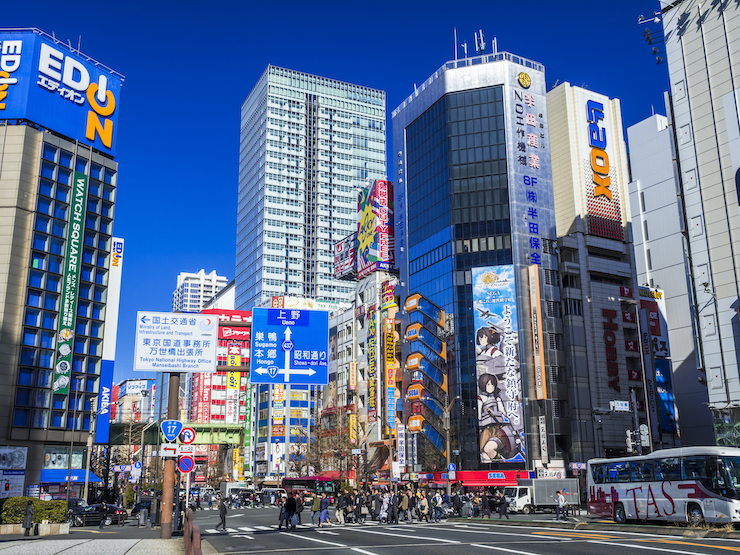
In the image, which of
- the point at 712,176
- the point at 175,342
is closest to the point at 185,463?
the point at 175,342

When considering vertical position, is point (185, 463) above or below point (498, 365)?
below

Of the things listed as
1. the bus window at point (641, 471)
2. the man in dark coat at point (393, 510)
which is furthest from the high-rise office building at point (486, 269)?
the bus window at point (641, 471)

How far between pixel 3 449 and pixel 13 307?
12502 millimetres

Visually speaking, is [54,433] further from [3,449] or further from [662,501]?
[662,501]

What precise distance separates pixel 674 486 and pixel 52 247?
58610 millimetres

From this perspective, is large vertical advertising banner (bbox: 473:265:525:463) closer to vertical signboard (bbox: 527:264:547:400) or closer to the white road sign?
vertical signboard (bbox: 527:264:547:400)

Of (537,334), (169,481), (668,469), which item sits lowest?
(169,481)

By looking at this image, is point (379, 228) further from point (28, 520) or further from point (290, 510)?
point (28, 520)

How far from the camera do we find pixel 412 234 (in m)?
91.4

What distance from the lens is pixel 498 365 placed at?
75688 mm

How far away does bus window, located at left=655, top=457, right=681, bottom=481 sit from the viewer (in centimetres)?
2931

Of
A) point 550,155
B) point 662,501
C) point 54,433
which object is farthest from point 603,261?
point 54,433

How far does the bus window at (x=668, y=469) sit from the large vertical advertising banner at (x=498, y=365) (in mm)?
43385

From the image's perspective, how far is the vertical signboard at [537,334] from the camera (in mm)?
74500
